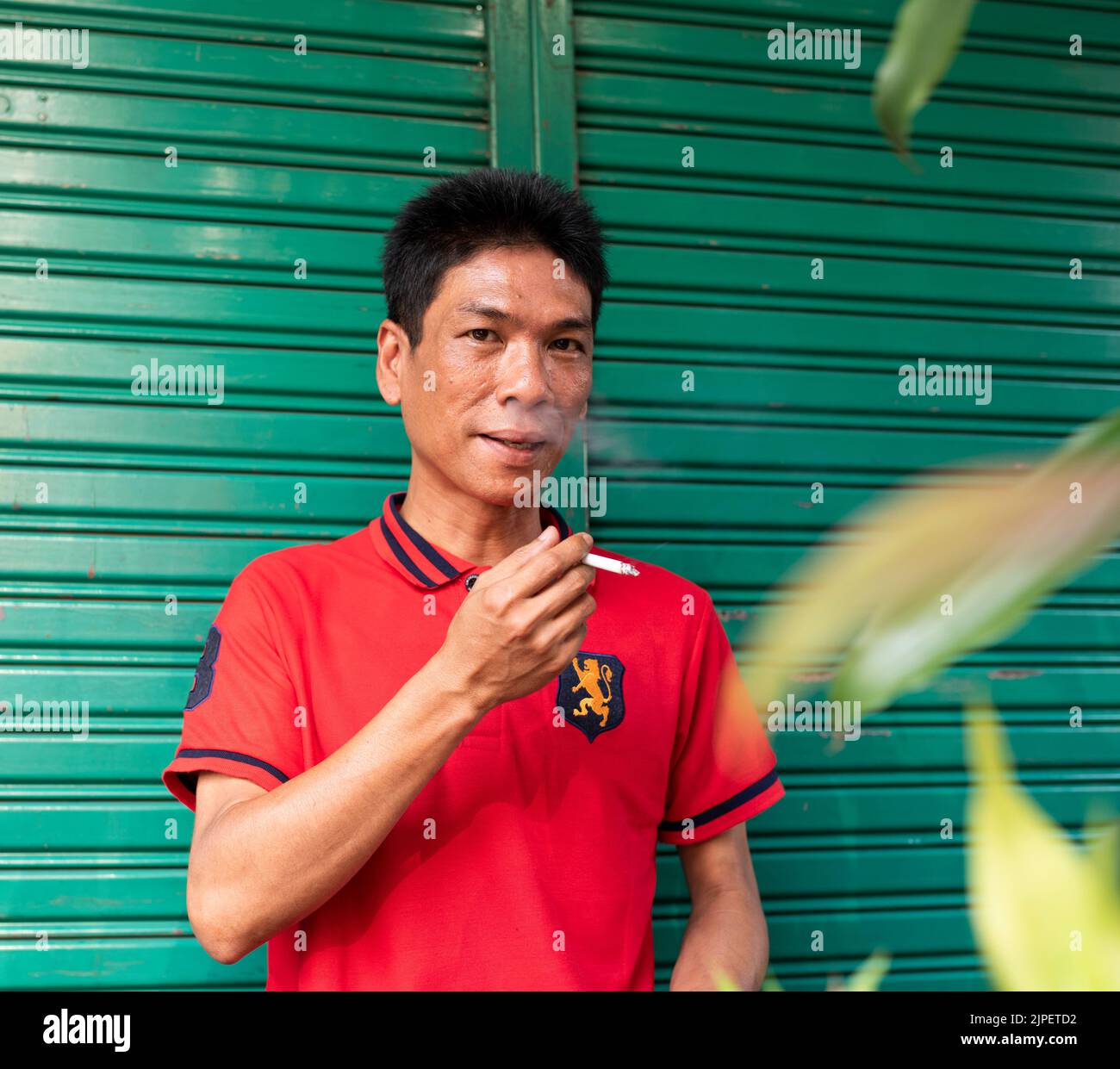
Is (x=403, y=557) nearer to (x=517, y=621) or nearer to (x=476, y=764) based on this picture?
(x=476, y=764)

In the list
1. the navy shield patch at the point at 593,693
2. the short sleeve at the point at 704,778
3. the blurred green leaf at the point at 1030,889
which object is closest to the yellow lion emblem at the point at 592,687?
the navy shield patch at the point at 593,693

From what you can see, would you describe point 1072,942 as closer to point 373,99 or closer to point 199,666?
point 199,666

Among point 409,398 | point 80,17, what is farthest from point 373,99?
point 409,398

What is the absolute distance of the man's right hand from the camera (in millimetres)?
1249

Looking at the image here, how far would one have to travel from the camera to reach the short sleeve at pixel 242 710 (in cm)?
151

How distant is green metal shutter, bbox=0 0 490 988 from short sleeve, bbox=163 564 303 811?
48 centimetres

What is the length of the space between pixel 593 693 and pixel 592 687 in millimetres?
10

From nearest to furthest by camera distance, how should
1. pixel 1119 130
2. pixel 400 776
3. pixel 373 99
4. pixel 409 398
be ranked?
pixel 400 776, pixel 409 398, pixel 373 99, pixel 1119 130

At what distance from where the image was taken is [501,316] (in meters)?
1.64

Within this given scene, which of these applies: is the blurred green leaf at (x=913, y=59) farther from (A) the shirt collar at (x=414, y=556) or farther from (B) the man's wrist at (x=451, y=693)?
(A) the shirt collar at (x=414, y=556)

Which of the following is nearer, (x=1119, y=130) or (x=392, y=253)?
(x=392, y=253)

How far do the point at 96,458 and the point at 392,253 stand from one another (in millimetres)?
743

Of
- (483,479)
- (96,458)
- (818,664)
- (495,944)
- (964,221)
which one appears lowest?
(495,944)
